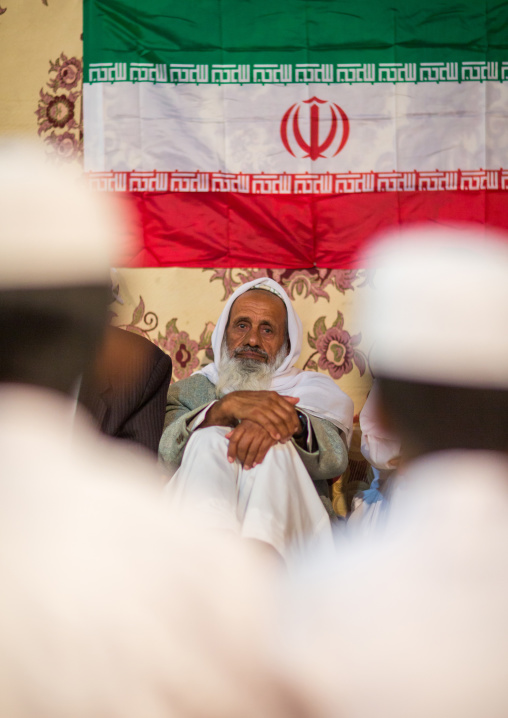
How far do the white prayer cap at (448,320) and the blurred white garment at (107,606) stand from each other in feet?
1.21

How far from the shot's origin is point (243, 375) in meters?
3.27

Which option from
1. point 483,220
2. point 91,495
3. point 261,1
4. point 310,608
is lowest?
point 310,608

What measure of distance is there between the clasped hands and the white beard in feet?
1.52

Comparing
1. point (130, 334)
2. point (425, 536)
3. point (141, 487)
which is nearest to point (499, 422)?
point (425, 536)

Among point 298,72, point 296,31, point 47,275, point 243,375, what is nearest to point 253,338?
point 243,375

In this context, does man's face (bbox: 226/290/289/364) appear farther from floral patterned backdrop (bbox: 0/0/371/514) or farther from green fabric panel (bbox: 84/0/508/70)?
green fabric panel (bbox: 84/0/508/70)

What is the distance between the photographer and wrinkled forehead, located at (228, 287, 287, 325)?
3457mm

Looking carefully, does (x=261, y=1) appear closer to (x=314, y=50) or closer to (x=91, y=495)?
(x=314, y=50)

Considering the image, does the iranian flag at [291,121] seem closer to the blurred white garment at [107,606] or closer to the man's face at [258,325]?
the man's face at [258,325]

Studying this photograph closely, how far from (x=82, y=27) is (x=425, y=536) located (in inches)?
140

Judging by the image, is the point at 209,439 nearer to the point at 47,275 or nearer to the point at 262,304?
the point at 262,304

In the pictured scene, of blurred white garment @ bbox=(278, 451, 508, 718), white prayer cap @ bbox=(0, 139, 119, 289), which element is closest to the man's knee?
blurred white garment @ bbox=(278, 451, 508, 718)

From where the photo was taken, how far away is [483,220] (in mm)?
3676

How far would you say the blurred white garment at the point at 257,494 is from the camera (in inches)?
86.0
